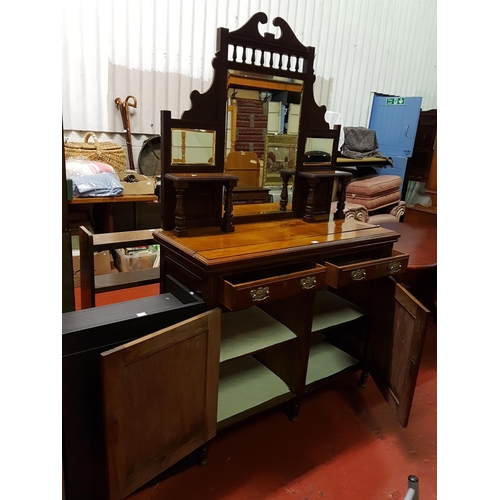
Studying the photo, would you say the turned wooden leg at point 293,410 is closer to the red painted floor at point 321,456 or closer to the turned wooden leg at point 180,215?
the red painted floor at point 321,456

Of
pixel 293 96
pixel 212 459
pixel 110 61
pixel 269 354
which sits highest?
pixel 110 61

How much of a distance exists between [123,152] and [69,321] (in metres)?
2.64

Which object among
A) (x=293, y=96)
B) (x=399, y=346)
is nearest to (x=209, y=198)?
(x=293, y=96)

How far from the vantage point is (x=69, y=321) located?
126 cm

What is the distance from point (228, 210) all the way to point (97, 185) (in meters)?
1.75

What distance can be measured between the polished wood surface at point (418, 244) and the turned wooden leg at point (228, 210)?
3.93ft

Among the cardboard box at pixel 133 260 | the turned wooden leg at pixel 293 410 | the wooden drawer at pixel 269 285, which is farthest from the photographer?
the cardboard box at pixel 133 260

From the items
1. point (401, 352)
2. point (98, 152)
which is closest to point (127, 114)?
point (98, 152)

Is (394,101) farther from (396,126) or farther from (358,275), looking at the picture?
(358,275)

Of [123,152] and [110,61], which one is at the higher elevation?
[110,61]

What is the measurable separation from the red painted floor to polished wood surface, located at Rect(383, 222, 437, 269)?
2.52 feet

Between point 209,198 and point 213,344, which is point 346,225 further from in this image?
point 213,344

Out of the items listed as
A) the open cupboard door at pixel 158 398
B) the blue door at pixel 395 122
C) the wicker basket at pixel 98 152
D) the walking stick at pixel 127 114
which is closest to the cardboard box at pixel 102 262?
the wicker basket at pixel 98 152

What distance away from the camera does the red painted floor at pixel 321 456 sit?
1604 millimetres
